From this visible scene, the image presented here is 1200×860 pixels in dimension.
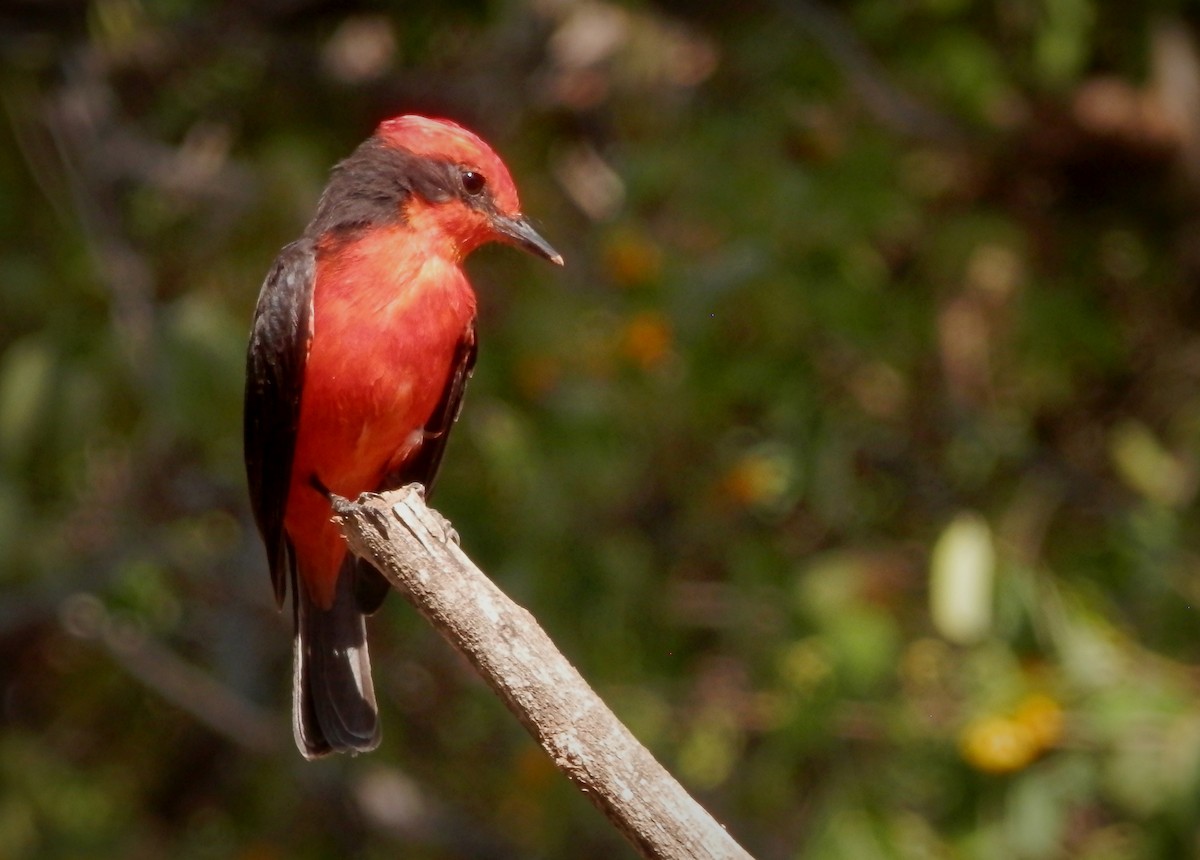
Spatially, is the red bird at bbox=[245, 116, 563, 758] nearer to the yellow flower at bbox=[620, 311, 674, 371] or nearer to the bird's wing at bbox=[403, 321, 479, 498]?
the bird's wing at bbox=[403, 321, 479, 498]

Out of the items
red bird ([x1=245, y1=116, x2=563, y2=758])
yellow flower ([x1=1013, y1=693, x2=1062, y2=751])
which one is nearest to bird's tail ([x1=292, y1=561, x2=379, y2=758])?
red bird ([x1=245, y1=116, x2=563, y2=758])

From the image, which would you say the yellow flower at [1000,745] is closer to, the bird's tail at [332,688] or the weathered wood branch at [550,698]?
the bird's tail at [332,688]

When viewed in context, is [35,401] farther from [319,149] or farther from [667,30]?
[667,30]

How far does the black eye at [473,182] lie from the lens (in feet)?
14.5

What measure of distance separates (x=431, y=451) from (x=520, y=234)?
60 centimetres

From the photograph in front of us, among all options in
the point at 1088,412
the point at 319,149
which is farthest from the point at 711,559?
the point at 319,149

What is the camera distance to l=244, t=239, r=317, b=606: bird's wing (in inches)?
169

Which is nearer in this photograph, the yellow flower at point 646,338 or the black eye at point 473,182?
the black eye at point 473,182

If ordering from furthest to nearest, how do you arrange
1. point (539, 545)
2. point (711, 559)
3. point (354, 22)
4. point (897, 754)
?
point (711, 559) → point (354, 22) → point (539, 545) → point (897, 754)

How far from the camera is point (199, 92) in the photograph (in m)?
6.59

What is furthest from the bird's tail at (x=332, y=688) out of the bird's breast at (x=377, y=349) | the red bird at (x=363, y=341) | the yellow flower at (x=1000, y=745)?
the yellow flower at (x=1000, y=745)

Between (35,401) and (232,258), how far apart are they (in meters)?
0.88

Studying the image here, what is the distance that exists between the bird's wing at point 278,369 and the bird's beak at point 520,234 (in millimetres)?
434

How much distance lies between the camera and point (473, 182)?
14.5 ft
